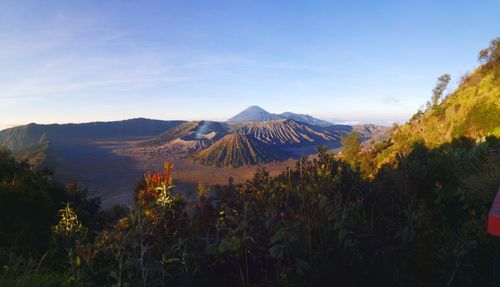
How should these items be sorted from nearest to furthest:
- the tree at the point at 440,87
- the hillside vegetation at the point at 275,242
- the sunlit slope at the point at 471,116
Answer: the hillside vegetation at the point at 275,242 < the sunlit slope at the point at 471,116 < the tree at the point at 440,87

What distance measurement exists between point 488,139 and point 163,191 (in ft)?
40.8

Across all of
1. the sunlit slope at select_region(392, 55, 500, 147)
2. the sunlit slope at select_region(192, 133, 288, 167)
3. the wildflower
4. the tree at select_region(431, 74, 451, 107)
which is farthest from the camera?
the sunlit slope at select_region(192, 133, 288, 167)

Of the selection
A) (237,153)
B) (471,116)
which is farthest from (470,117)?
(237,153)

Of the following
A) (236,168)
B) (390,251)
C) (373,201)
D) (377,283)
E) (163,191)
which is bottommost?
(236,168)

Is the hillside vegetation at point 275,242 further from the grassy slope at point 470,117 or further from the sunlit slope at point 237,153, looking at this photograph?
the sunlit slope at point 237,153

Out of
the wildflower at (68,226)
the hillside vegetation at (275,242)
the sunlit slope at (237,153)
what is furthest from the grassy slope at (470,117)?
the sunlit slope at (237,153)

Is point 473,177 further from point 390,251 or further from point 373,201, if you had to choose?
point 390,251

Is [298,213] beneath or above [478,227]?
above

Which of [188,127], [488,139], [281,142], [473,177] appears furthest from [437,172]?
[188,127]

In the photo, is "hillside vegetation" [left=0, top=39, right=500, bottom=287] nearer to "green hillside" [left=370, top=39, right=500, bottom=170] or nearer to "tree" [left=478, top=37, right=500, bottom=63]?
"green hillside" [left=370, top=39, right=500, bottom=170]

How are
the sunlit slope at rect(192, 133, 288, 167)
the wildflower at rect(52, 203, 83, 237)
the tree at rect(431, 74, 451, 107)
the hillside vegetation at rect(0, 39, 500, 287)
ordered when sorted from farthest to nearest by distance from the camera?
the sunlit slope at rect(192, 133, 288, 167)
the tree at rect(431, 74, 451, 107)
the wildflower at rect(52, 203, 83, 237)
the hillside vegetation at rect(0, 39, 500, 287)

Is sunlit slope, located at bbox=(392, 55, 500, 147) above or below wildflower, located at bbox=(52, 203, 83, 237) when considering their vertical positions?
above

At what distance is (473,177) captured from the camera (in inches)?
203

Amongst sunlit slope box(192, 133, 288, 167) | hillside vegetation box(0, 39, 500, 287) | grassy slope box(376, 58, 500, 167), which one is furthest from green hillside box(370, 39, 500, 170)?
sunlit slope box(192, 133, 288, 167)
